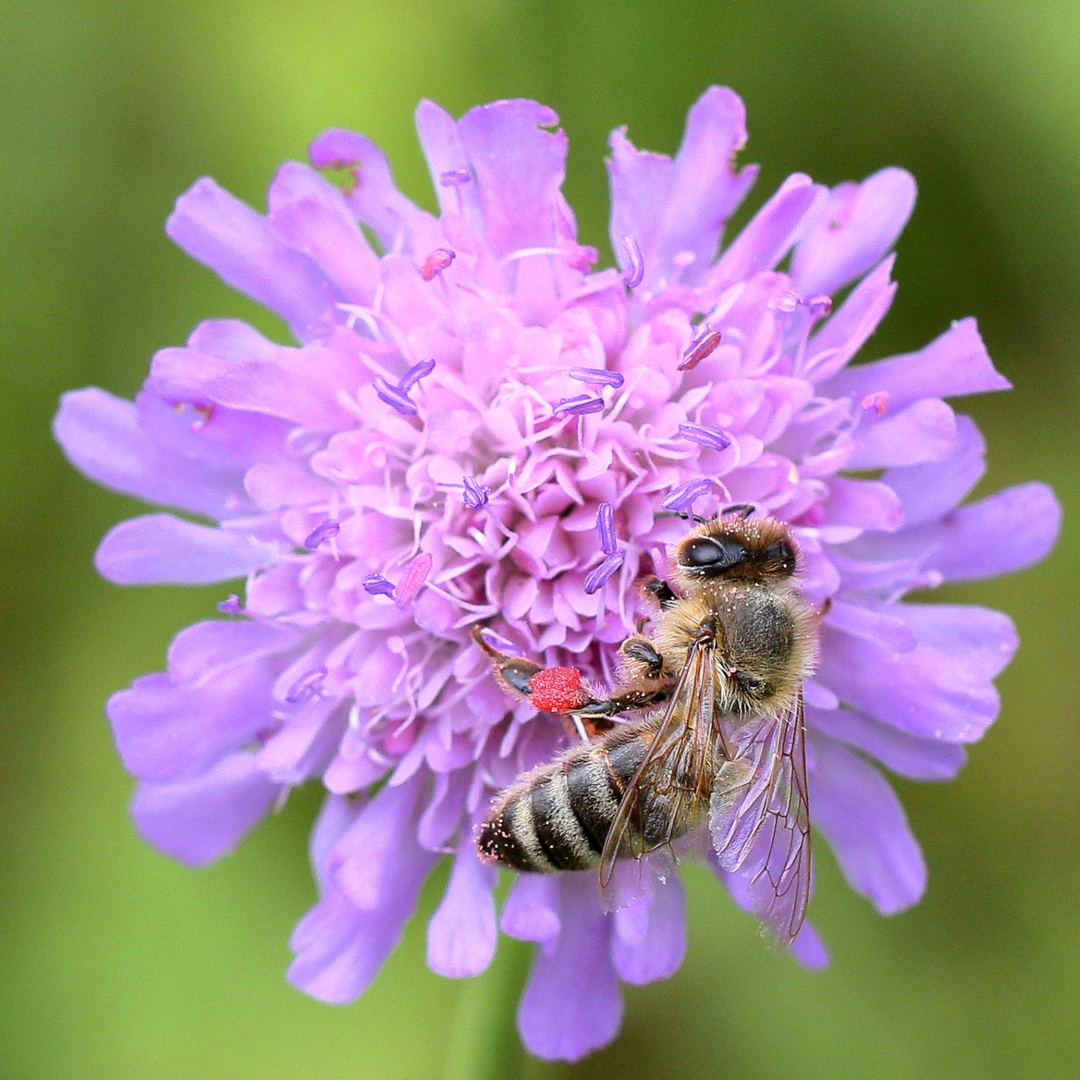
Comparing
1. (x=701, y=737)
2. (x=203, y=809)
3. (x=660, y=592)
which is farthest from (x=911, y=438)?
(x=203, y=809)

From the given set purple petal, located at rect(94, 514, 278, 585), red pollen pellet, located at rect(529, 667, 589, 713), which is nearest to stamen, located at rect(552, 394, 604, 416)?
red pollen pellet, located at rect(529, 667, 589, 713)

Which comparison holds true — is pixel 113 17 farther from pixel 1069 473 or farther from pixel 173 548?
pixel 1069 473

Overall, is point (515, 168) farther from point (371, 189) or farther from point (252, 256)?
point (252, 256)

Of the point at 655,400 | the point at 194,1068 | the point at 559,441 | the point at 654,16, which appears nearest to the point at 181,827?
the point at 194,1068

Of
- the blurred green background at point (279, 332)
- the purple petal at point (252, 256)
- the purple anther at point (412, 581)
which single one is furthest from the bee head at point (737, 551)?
the blurred green background at point (279, 332)

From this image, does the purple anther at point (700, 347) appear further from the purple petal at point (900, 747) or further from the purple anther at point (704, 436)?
the purple petal at point (900, 747)

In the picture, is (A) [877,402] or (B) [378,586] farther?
(A) [877,402]

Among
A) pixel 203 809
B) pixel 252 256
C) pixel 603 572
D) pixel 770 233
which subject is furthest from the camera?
pixel 203 809

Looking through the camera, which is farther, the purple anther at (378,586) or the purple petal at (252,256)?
the purple petal at (252,256)
